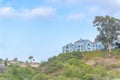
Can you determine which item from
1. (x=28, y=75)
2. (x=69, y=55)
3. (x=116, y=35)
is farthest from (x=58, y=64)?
(x=116, y=35)

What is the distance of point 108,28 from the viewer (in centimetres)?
7988

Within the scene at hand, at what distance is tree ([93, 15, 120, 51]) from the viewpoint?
80.0 meters

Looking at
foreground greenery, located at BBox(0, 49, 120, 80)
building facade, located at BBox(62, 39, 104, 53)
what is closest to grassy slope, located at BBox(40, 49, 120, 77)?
foreground greenery, located at BBox(0, 49, 120, 80)

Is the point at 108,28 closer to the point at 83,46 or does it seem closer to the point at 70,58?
the point at 70,58

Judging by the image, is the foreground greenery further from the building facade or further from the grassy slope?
the building facade

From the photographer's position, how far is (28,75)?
55.4 metres

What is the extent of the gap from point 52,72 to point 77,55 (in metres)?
11.5

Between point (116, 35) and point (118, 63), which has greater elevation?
point (116, 35)

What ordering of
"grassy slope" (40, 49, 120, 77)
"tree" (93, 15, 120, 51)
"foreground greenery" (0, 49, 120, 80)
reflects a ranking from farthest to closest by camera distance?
"tree" (93, 15, 120, 51) → "grassy slope" (40, 49, 120, 77) → "foreground greenery" (0, 49, 120, 80)

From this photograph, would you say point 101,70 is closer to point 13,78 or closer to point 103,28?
point 13,78

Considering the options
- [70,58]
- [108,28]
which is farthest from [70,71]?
[108,28]

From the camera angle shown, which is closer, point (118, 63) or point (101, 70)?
point (101, 70)

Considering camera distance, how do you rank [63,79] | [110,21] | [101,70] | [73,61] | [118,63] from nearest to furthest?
[63,79], [101,70], [73,61], [118,63], [110,21]

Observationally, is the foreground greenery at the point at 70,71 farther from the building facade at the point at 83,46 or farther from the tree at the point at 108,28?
the building facade at the point at 83,46
